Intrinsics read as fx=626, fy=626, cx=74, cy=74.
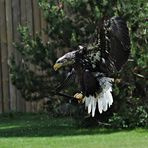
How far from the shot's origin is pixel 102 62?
15.2ft

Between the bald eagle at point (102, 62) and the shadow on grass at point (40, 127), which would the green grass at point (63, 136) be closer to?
the shadow on grass at point (40, 127)

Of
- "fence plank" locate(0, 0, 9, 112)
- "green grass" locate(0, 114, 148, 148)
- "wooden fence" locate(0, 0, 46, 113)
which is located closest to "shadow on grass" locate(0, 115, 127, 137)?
"green grass" locate(0, 114, 148, 148)

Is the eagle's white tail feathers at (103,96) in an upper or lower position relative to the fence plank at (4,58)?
lower

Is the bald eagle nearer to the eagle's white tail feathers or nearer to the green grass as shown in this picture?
the eagle's white tail feathers

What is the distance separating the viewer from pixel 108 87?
468 centimetres

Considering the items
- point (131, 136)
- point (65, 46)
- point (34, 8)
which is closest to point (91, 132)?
point (131, 136)

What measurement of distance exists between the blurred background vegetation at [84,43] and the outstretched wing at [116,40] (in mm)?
5028

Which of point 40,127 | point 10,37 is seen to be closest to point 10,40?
point 10,37

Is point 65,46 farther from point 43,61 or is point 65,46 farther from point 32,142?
point 32,142

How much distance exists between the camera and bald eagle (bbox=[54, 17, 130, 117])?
4.60 m

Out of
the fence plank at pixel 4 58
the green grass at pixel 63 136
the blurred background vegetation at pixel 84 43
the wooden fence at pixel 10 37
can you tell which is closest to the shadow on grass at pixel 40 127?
the green grass at pixel 63 136

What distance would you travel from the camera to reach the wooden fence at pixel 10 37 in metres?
14.1

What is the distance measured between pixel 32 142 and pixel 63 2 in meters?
2.56

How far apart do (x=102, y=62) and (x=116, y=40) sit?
7.7 inches
